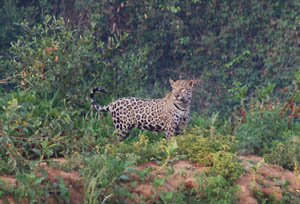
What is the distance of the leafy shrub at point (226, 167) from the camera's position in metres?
6.97

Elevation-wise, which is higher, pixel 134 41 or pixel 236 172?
pixel 134 41

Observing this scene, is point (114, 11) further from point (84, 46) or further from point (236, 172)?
point (236, 172)

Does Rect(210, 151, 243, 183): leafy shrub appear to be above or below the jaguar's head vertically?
below

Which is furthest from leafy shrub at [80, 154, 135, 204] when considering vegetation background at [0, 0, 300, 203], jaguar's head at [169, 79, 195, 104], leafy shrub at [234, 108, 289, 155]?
vegetation background at [0, 0, 300, 203]

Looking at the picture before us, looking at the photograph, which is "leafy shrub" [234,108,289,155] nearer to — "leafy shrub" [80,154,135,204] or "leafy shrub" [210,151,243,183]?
"leafy shrub" [210,151,243,183]

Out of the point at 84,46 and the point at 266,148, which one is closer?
the point at 266,148

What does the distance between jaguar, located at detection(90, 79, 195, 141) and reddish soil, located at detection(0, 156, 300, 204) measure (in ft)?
5.23

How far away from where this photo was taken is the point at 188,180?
6.86 meters

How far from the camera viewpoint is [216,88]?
15070mm

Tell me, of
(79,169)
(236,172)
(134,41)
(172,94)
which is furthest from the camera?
(134,41)

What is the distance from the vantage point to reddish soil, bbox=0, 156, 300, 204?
20.2 ft

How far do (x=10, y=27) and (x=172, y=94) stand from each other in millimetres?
6710

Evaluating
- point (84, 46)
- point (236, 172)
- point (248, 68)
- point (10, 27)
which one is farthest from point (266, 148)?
point (10, 27)

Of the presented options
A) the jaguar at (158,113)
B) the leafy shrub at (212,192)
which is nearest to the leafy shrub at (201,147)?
the leafy shrub at (212,192)
